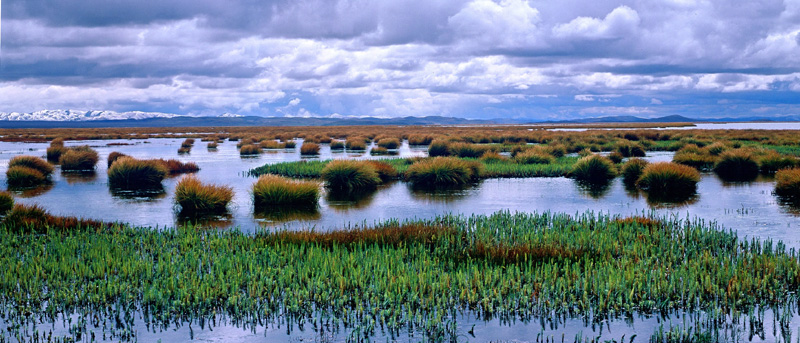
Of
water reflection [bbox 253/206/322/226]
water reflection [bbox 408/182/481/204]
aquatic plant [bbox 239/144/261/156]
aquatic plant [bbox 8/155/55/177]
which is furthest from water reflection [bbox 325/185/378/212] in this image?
aquatic plant [bbox 239/144/261/156]

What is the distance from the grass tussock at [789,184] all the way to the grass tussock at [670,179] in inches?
109

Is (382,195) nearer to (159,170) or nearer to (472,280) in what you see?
(159,170)

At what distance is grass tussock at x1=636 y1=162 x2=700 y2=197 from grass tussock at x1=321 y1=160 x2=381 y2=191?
11121 mm

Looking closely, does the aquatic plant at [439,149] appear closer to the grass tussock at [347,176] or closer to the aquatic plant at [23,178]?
the grass tussock at [347,176]

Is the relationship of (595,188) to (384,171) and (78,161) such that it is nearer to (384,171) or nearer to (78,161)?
(384,171)

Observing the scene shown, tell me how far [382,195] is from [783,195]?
14464mm

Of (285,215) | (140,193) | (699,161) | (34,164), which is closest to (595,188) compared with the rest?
(285,215)

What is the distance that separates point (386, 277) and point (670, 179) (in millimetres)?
19156

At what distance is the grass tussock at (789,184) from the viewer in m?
23.5

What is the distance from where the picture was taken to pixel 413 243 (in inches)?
526

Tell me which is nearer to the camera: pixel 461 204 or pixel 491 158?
pixel 461 204

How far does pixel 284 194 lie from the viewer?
21875 mm

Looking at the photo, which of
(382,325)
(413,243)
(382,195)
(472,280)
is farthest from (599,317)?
(382,195)

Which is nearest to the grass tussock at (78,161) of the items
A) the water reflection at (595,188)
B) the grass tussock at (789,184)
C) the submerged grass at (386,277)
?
the submerged grass at (386,277)
